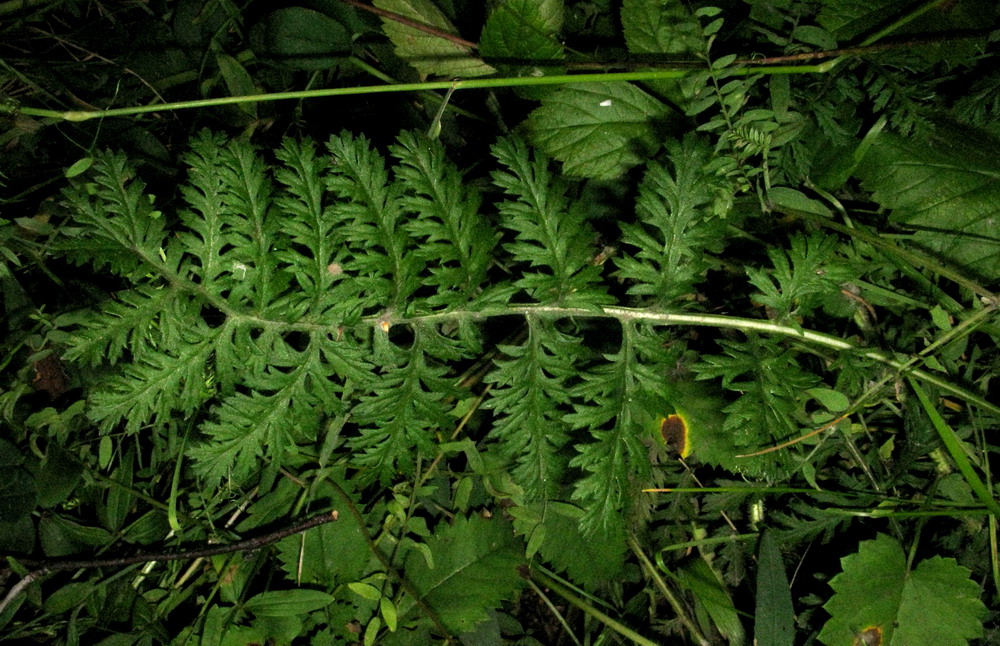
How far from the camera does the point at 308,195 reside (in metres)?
2.21

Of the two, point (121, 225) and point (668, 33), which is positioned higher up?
point (668, 33)

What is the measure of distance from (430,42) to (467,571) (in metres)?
2.23

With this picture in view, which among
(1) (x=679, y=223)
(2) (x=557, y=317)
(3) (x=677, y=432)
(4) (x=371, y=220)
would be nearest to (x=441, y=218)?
(4) (x=371, y=220)

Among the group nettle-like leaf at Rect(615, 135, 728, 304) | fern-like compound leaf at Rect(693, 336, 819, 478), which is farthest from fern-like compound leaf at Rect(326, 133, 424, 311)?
fern-like compound leaf at Rect(693, 336, 819, 478)

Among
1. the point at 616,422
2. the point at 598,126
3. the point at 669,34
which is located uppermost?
the point at 669,34

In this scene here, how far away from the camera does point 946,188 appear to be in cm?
261

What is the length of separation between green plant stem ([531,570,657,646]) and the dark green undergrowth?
2 centimetres

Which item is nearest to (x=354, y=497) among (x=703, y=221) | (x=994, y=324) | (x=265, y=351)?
(x=265, y=351)

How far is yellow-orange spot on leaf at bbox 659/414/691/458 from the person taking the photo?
110 inches

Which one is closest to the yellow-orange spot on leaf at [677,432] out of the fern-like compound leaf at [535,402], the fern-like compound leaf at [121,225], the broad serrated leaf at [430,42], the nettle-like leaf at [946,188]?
the fern-like compound leaf at [535,402]

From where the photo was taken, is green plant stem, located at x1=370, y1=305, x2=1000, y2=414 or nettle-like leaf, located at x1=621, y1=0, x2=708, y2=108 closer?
green plant stem, located at x1=370, y1=305, x2=1000, y2=414

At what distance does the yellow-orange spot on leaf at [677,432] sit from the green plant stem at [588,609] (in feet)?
2.54

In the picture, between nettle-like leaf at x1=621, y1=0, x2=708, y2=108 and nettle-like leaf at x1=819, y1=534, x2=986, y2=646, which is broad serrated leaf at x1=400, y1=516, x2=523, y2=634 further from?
nettle-like leaf at x1=621, y1=0, x2=708, y2=108

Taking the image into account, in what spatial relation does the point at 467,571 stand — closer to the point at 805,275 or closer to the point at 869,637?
the point at 869,637
